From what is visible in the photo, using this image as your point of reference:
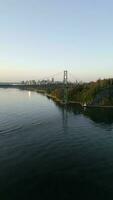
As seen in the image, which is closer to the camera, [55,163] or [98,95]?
[55,163]

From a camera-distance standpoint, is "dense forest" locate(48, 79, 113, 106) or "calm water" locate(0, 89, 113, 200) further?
"dense forest" locate(48, 79, 113, 106)

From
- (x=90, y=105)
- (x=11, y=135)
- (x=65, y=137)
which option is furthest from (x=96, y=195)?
(x=90, y=105)

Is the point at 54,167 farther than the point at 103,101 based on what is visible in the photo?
No

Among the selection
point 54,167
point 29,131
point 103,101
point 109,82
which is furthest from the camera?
point 109,82

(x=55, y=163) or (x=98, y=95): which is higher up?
(x=98, y=95)

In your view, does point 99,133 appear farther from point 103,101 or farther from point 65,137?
point 103,101

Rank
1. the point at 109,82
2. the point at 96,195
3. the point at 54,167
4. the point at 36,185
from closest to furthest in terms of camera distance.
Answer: the point at 96,195
the point at 36,185
the point at 54,167
the point at 109,82

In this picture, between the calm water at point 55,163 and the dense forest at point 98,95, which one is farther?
the dense forest at point 98,95

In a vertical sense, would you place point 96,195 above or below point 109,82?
below

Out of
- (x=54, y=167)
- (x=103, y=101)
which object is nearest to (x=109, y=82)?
(x=103, y=101)

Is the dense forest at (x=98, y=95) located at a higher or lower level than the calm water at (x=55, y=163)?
higher

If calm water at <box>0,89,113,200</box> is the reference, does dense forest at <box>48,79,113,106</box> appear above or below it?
above
